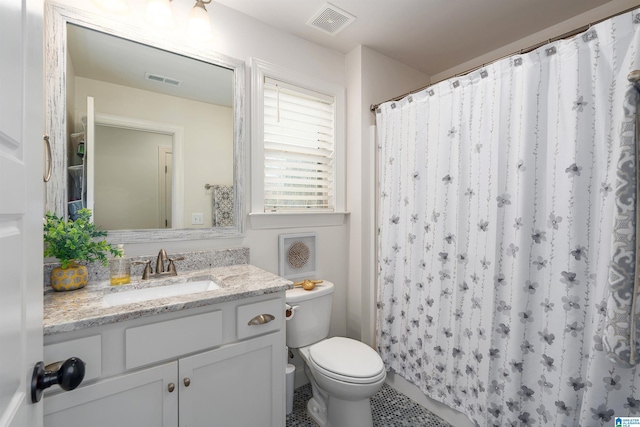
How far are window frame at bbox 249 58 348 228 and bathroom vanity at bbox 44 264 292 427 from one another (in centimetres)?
57

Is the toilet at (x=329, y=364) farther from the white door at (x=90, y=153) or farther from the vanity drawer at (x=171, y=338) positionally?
the white door at (x=90, y=153)

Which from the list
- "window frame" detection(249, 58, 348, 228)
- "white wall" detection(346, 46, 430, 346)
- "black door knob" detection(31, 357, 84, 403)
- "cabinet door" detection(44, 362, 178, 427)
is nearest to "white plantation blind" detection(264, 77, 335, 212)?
"window frame" detection(249, 58, 348, 228)

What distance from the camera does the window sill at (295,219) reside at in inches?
73.0

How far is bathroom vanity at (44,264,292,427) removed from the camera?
3.06ft

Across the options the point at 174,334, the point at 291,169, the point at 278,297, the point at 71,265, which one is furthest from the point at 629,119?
the point at 71,265

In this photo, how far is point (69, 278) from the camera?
47.9 inches

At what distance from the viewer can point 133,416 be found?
102cm

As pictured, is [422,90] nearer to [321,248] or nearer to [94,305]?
[321,248]

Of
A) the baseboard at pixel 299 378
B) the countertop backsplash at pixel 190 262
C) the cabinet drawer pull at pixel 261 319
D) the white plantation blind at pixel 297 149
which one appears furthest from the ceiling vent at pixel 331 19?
the baseboard at pixel 299 378

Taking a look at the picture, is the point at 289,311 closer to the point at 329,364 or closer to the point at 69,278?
the point at 329,364

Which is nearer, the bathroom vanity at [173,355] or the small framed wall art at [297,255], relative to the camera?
the bathroom vanity at [173,355]

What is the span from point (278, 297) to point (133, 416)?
652 mm

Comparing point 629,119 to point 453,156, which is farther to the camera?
point 453,156

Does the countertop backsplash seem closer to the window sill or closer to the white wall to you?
the window sill
